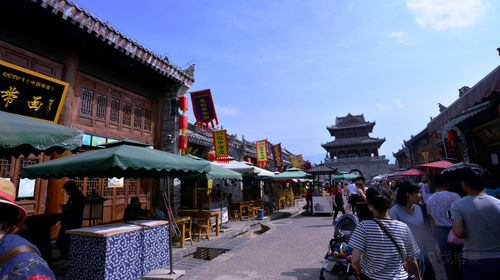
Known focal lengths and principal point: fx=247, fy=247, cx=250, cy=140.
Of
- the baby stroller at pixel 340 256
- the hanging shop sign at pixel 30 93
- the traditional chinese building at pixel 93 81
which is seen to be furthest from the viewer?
the traditional chinese building at pixel 93 81

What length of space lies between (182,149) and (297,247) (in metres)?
6.08

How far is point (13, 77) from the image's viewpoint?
573 centimetres

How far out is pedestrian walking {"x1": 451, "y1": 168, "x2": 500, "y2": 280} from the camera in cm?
235

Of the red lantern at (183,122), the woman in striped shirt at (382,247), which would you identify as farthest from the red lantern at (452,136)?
the red lantern at (183,122)

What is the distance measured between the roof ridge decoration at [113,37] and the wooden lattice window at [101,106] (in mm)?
1624

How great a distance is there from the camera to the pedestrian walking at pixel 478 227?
7.72ft

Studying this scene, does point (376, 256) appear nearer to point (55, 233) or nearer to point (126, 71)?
point (55, 233)

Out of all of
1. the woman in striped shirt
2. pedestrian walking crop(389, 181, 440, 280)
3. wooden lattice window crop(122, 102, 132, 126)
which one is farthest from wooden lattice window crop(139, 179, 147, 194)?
the woman in striped shirt

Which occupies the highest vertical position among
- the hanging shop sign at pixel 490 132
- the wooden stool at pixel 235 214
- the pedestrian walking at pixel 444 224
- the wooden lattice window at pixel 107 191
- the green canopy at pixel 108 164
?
the hanging shop sign at pixel 490 132

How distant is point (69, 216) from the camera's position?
5086 millimetres

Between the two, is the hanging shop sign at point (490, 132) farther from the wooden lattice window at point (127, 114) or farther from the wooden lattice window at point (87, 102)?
the wooden lattice window at point (87, 102)

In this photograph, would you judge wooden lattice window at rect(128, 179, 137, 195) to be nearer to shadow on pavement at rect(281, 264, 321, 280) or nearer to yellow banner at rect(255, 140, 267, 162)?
shadow on pavement at rect(281, 264, 321, 280)

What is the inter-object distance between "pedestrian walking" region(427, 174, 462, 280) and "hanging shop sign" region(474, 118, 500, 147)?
18.7 feet

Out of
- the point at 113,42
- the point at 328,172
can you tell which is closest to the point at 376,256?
the point at 113,42
